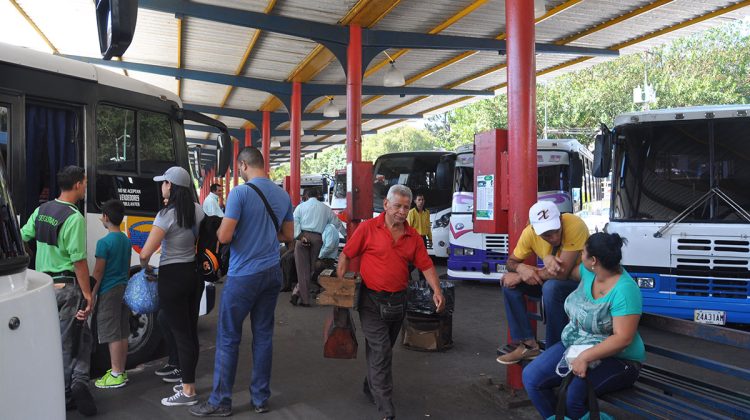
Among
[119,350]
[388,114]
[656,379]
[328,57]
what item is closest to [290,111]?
[328,57]

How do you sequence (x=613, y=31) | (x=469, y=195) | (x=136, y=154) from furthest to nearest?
(x=613, y=31) < (x=469, y=195) < (x=136, y=154)

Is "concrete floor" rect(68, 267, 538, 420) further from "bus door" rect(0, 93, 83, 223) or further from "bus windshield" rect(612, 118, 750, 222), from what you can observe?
"bus windshield" rect(612, 118, 750, 222)

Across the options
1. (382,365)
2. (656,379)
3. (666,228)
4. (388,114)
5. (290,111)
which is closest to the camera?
(656,379)

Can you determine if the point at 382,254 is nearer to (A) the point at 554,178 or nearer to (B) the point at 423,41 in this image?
(A) the point at 554,178

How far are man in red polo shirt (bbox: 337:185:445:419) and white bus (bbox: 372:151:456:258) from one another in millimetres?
10266

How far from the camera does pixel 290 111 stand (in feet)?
63.9

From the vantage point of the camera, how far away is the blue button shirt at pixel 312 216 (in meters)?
10.3

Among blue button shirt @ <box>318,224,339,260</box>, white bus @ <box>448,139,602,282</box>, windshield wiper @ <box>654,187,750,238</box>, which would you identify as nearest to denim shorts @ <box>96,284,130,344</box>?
blue button shirt @ <box>318,224,339,260</box>

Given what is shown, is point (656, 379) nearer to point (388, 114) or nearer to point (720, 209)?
point (720, 209)

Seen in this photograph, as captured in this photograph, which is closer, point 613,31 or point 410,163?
point 613,31

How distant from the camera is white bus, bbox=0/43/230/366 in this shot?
554 centimetres

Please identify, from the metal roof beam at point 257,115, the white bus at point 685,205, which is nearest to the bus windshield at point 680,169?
the white bus at point 685,205

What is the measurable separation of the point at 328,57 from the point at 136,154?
10.4m

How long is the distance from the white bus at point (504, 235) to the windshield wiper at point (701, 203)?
3558 millimetres
